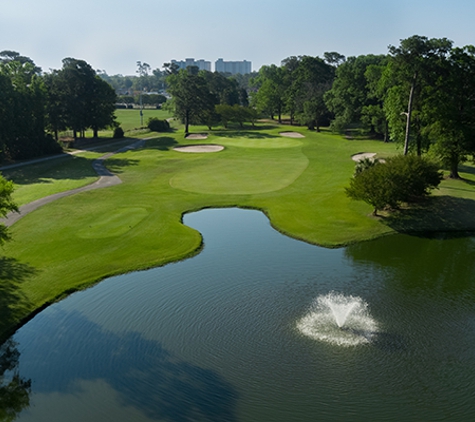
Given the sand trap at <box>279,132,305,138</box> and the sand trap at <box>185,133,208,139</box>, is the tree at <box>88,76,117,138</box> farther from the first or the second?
the sand trap at <box>279,132,305,138</box>

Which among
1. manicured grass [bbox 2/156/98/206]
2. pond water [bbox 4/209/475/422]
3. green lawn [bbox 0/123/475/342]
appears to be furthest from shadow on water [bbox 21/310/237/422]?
manicured grass [bbox 2/156/98/206]

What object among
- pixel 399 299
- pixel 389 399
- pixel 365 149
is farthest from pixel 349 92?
pixel 389 399

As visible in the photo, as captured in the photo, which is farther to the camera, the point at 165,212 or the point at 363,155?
the point at 363,155

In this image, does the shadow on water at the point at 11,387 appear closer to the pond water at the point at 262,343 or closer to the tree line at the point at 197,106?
the pond water at the point at 262,343

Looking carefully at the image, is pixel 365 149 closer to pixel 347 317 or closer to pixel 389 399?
pixel 347 317

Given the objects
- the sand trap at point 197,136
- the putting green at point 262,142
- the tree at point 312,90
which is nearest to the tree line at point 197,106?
the sand trap at point 197,136

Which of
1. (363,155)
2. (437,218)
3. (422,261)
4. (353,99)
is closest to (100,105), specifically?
(353,99)

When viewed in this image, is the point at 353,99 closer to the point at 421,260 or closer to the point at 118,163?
the point at 118,163
